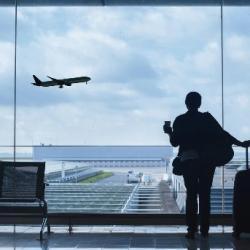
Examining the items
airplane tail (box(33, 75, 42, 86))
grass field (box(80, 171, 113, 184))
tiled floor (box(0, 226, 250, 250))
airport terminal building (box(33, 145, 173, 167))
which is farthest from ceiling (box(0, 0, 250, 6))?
tiled floor (box(0, 226, 250, 250))

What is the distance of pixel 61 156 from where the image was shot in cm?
575

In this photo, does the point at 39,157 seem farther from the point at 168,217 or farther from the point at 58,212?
the point at 168,217

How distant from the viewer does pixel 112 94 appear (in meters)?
5.93

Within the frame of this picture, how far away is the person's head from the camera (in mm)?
4562

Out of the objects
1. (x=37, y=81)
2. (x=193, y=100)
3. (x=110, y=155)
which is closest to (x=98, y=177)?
(x=110, y=155)

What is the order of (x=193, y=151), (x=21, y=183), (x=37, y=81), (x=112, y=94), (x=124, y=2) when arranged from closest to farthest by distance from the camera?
(x=193, y=151) < (x=21, y=183) < (x=37, y=81) < (x=112, y=94) < (x=124, y=2)

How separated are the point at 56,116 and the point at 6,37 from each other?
3.35 ft

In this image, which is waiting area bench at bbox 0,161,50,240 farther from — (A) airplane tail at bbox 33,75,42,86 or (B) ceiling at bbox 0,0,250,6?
(B) ceiling at bbox 0,0,250,6

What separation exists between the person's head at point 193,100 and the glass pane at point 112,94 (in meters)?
1.02

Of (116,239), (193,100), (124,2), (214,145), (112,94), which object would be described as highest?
(124,2)

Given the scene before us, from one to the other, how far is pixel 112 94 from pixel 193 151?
5.50 ft

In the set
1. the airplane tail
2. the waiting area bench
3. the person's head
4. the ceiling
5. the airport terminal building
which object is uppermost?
the ceiling

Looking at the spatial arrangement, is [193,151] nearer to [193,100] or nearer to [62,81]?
[193,100]

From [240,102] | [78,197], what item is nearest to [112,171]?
[78,197]
